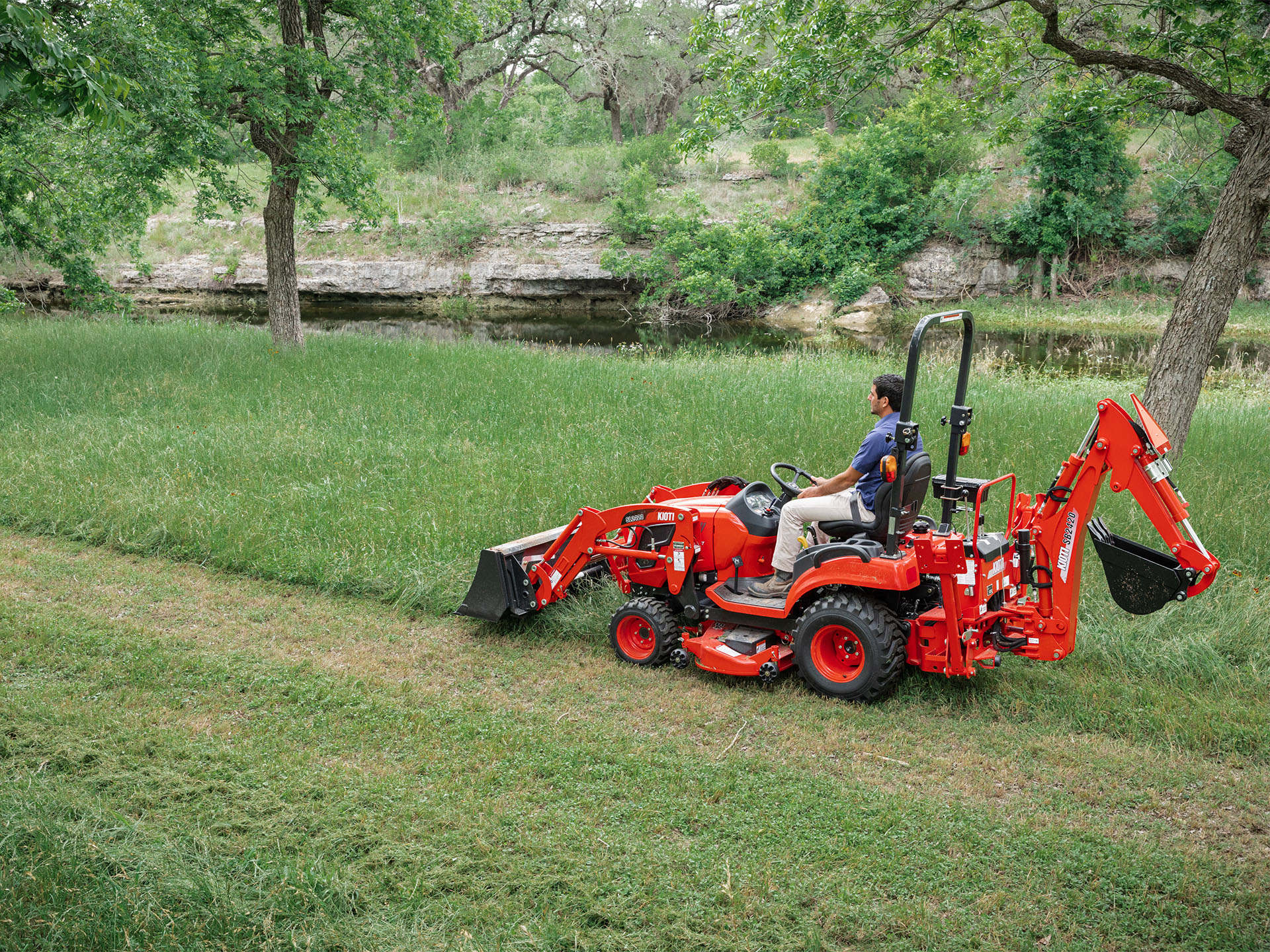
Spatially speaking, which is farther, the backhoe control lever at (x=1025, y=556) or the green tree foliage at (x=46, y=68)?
the backhoe control lever at (x=1025, y=556)

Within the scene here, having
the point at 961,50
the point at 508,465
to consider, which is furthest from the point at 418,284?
the point at 961,50

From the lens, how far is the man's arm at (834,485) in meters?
5.45

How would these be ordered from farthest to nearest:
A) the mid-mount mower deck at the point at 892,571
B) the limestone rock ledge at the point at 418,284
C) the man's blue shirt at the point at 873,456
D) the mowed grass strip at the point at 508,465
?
the limestone rock ledge at the point at 418,284 < the mowed grass strip at the point at 508,465 < the man's blue shirt at the point at 873,456 < the mid-mount mower deck at the point at 892,571

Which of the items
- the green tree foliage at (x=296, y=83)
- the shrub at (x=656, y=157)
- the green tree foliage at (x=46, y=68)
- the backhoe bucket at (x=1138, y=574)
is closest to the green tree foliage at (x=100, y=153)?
the green tree foliage at (x=296, y=83)

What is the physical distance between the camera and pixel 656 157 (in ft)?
125

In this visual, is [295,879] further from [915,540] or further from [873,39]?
[873,39]

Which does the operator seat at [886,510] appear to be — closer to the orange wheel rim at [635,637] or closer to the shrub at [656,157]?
the orange wheel rim at [635,637]

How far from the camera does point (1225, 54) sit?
8273mm

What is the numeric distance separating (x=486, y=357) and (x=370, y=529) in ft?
28.3

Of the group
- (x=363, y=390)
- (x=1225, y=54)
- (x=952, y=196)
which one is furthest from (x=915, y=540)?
(x=952, y=196)

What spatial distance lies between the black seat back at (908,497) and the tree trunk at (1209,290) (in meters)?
4.09

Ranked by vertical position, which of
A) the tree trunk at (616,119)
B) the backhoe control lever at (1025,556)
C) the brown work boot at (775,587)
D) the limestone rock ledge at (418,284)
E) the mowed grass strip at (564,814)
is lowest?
the mowed grass strip at (564,814)

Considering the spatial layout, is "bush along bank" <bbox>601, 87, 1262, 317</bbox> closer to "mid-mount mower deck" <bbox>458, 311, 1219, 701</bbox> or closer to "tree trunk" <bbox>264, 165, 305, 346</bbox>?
"tree trunk" <bbox>264, 165, 305, 346</bbox>

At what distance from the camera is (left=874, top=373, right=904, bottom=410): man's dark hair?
17.9 ft
